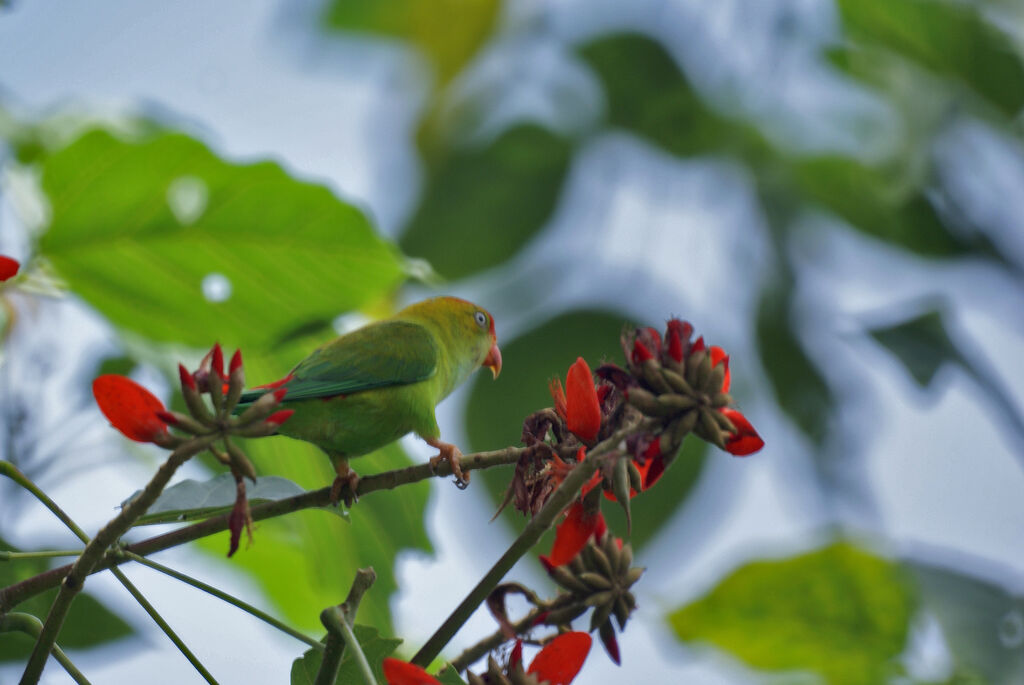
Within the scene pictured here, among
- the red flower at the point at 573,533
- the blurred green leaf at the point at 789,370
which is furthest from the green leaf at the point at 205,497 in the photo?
the blurred green leaf at the point at 789,370

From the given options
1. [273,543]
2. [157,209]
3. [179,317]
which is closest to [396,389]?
[179,317]

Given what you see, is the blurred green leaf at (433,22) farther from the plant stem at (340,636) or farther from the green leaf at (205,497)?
the plant stem at (340,636)

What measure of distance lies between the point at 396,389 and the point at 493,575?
92 centimetres

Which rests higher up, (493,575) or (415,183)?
(493,575)

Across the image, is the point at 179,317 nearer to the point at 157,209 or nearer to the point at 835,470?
the point at 157,209

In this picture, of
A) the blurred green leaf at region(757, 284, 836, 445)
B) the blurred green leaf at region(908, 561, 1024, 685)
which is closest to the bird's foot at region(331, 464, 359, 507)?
the blurred green leaf at region(908, 561, 1024, 685)

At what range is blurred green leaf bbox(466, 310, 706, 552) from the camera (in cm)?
213

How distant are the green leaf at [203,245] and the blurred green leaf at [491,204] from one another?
0.62 m

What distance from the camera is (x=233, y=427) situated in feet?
2.43

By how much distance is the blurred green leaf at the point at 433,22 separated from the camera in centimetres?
282

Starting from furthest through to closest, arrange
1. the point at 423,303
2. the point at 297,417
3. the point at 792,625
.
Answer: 1. the point at 423,303
2. the point at 792,625
3. the point at 297,417

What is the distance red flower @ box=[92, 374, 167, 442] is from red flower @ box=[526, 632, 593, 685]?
39cm

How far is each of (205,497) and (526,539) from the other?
0.46 m

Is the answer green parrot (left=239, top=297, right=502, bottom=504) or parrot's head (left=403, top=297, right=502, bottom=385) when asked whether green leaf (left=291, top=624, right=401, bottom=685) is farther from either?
parrot's head (left=403, top=297, right=502, bottom=385)
